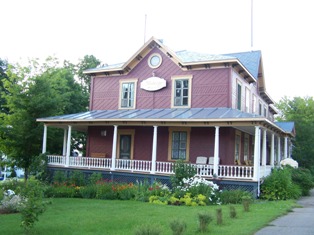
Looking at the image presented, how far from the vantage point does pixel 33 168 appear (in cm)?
2139

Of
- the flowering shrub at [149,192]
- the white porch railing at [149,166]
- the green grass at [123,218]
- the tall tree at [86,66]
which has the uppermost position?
the tall tree at [86,66]

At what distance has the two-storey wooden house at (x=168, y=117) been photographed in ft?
61.7

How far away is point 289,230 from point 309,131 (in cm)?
2631

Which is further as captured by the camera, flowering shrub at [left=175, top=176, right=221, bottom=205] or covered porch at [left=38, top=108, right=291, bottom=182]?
covered porch at [left=38, top=108, right=291, bottom=182]

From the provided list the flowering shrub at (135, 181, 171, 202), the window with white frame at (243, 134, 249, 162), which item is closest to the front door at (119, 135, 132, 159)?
the flowering shrub at (135, 181, 171, 202)

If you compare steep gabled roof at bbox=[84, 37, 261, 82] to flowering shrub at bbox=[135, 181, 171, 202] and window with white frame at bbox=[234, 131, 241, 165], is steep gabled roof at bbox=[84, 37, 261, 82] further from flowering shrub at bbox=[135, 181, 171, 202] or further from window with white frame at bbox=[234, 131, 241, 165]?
flowering shrub at bbox=[135, 181, 171, 202]

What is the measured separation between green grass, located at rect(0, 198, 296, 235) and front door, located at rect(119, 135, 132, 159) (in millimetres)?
7269

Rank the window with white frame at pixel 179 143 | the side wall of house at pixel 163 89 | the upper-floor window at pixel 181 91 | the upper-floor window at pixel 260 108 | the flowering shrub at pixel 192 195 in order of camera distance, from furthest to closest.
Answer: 1. the upper-floor window at pixel 260 108
2. the upper-floor window at pixel 181 91
3. the window with white frame at pixel 179 143
4. the side wall of house at pixel 163 89
5. the flowering shrub at pixel 192 195

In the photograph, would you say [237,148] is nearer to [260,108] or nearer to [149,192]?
[149,192]

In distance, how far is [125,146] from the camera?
885 inches

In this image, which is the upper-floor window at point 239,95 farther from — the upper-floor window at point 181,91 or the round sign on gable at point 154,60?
the round sign on gable at point 154,60

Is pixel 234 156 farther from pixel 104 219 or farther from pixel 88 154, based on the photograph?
pixel 104 219

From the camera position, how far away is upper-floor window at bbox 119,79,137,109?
23.0 meters

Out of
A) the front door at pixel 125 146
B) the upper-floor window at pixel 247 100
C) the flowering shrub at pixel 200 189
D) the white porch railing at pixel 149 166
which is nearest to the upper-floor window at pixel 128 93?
the front door at pixel 125 146
